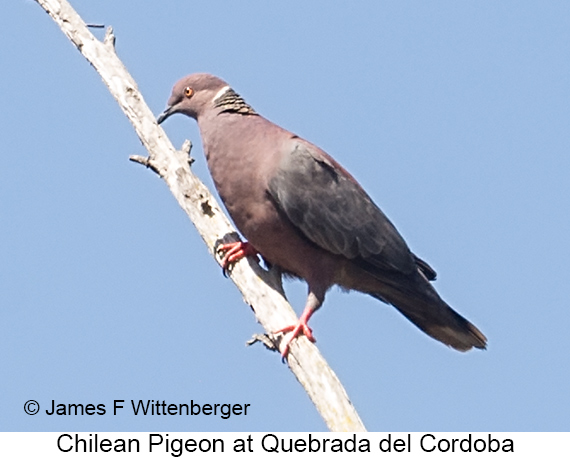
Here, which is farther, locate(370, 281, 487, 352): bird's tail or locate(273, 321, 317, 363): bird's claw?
locate(370, 281, 487, 352): bird's tail

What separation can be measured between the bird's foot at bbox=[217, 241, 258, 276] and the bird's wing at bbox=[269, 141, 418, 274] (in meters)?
0.33

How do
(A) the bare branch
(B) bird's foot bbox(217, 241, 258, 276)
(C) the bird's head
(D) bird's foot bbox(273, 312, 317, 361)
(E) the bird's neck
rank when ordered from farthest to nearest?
(C) the bird's head → (E) the bird's neck → (B) bird's foot bbox(217, 241, 258, 276) → (A) the bare branch → (D) bird's foot bbox(273, 312, 317, 361)

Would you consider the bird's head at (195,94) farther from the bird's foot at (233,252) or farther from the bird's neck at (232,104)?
the bird's foot at (233,252)

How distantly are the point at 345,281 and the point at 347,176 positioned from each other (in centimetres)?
68

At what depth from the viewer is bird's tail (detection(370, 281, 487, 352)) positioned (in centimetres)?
761

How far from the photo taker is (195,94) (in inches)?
297

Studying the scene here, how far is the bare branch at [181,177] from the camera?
262 inches

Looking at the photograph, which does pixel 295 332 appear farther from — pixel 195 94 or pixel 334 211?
pixel 195 94

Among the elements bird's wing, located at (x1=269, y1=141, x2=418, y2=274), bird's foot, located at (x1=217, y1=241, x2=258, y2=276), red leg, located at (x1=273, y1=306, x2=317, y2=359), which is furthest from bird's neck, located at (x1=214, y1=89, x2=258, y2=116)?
red leg, located at (x1=273, y1=306, x2=317, y2=359)

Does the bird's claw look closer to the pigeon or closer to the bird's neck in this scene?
the pigeon

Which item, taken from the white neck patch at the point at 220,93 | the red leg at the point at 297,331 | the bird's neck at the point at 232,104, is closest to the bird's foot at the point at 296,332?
the red leg at the point at 297,331
